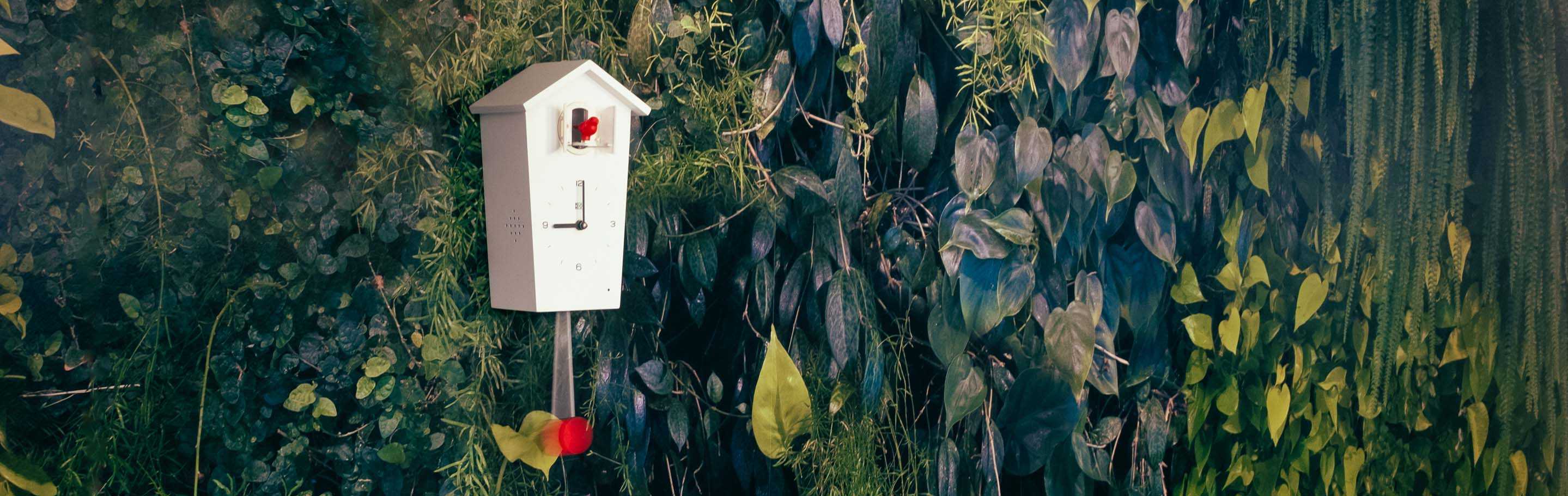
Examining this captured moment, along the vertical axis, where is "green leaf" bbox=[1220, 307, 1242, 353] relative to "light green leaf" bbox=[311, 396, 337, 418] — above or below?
below

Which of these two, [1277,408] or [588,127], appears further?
[1277,408]

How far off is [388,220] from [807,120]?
1.57ft

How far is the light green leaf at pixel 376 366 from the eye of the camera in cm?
98

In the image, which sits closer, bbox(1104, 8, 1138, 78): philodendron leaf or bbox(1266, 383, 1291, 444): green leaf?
bbox(1104, 8, 1138, 78): philodendron leaf

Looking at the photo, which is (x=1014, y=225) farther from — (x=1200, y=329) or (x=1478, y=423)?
(x=1478, y=423)

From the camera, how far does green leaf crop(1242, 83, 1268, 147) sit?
5.27 ft

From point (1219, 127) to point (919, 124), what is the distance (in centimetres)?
54

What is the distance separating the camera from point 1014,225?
1.40 meters

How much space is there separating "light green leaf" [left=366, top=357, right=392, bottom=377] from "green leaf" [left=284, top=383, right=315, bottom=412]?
5 centimetres

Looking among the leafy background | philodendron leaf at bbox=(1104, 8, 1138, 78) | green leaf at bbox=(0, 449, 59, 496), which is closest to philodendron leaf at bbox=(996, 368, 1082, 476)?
the leafy background

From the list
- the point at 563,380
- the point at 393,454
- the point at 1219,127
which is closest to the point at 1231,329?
the point at 1219,127

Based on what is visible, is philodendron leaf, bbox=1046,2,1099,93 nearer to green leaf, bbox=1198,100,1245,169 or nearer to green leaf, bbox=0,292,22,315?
green leaf, bbox=1198,100,1245,169

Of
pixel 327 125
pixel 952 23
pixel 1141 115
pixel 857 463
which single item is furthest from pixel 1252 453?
pixel 327 125

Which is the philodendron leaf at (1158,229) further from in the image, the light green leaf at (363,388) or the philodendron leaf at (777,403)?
the light green leaf at (363,388)
